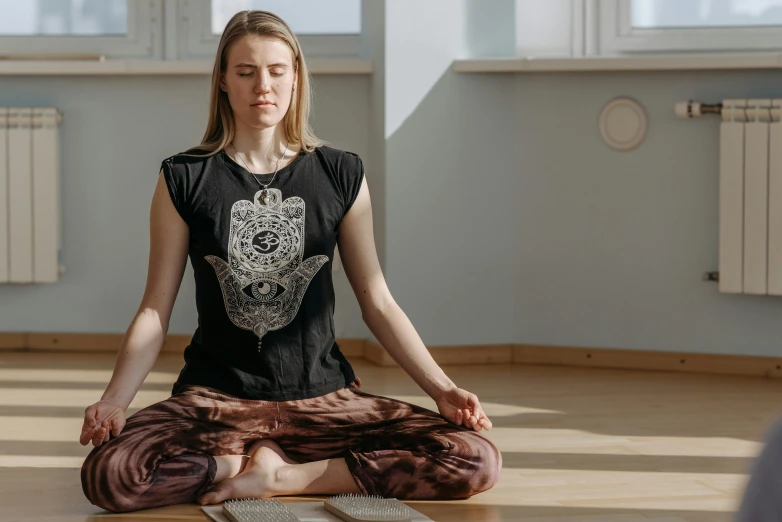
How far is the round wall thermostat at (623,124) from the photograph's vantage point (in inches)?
128

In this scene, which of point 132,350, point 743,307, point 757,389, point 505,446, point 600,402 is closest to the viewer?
point 132,350

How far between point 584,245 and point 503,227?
26 centimetres

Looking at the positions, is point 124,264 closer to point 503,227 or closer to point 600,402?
point 503,227

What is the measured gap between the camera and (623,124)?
327cm

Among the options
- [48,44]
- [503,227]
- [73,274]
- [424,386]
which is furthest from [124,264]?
[424,386]

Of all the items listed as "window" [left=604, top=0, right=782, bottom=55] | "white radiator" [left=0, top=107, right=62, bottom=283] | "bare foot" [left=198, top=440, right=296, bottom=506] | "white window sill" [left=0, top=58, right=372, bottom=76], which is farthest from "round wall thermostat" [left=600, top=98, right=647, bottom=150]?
"bare foot" [left=198, top=440, right=296, bottom=506]

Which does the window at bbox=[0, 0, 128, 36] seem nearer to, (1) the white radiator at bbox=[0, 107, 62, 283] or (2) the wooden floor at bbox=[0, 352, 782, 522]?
(1) the white radiator at bbox=[0, 107, 62, 283]

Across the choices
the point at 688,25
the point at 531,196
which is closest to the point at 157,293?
the point at 531,196

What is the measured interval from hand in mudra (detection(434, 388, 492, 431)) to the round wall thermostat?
176cm

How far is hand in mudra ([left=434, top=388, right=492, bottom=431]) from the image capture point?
1.70 meters

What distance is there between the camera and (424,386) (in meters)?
1.75

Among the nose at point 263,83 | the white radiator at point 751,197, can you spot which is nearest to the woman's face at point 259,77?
the nose at point 263,83

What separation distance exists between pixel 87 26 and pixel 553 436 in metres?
2.26

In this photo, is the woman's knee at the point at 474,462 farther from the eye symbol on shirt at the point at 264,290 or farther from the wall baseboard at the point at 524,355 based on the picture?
the wall baseboard at the point at 524,355
